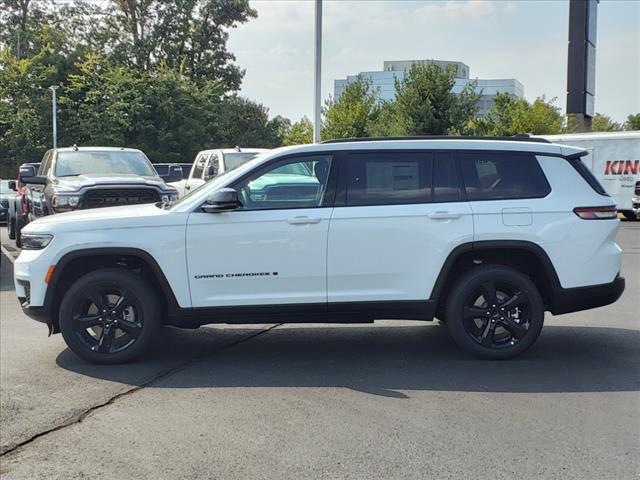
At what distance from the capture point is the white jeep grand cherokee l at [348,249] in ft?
18.5

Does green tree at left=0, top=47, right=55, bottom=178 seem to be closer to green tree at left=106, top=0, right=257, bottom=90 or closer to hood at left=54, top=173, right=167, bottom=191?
green tree at left=106, top=0, right=257, bottom=90

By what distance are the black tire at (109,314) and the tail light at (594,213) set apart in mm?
3660

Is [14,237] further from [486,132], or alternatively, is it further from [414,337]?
[486,132]

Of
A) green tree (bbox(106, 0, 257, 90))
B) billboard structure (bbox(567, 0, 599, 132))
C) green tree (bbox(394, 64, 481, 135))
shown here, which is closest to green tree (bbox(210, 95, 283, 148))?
green tree (bbox(106, 0, 257, 90))

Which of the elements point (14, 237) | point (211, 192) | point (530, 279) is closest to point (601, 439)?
point (530, 279)

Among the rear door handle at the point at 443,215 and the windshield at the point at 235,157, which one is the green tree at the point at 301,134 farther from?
the rear door handle at the point at 443,215

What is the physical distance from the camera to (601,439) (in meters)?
4.15

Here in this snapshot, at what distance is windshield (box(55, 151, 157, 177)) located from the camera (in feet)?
39.1

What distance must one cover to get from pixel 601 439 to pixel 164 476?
2590mm

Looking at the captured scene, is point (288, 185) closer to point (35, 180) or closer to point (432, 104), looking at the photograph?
point (35, 180)

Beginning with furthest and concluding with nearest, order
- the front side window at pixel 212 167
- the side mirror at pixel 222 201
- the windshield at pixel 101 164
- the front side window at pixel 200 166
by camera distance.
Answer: the front side window at pixel 200 166, the front side window at pixel 212 167, the windshield at pixel 101 164, the side mirror at pixel 222 201

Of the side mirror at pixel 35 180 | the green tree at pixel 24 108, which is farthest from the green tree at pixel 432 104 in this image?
the side mirror at pixel 35 180

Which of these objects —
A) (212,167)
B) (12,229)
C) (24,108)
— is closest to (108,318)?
(212,167)

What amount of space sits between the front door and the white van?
2025 centimetres
